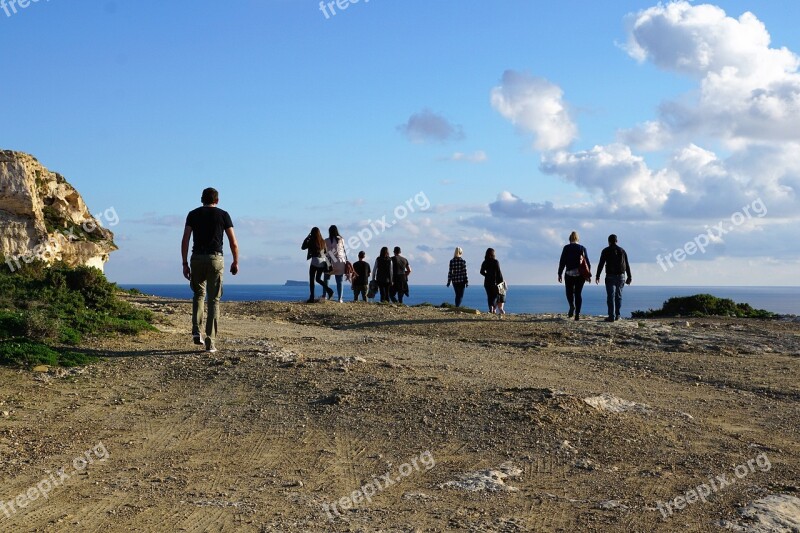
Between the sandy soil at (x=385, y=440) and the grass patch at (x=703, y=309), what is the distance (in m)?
12.8

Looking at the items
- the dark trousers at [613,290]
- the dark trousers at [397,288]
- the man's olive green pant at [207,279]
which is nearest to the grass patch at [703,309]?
the dark trousers at [613,290]

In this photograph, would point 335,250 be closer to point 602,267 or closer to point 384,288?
point 384,288

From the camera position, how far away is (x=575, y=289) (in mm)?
18844

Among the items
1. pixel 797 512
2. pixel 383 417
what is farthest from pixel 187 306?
pixel 797 512

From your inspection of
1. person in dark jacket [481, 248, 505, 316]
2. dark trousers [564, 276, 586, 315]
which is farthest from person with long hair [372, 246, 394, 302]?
dark trousers [564, 276, 586, 315]

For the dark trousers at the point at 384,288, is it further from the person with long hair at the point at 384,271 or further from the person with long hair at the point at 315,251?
the person with long hair at the point at 315,251

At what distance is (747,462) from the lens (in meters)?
7.32

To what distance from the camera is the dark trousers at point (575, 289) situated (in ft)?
61.3

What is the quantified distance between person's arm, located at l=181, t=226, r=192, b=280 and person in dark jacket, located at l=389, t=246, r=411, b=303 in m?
13.5

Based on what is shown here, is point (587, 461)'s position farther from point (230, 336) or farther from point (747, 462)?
point (230, 336)

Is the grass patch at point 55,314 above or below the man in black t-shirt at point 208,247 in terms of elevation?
below

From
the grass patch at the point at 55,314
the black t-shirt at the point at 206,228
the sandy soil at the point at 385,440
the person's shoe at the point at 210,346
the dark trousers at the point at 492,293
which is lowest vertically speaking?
the sandy soil at the point at 385,440

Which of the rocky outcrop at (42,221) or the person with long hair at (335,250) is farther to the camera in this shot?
the person with long hair at (335,250)

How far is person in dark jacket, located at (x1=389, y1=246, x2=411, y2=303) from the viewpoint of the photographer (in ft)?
79.3
